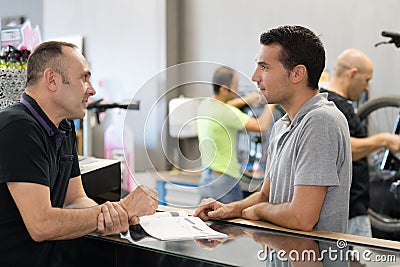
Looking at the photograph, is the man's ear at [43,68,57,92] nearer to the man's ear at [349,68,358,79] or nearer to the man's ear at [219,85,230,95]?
the man's ear at [219,85,230,95]

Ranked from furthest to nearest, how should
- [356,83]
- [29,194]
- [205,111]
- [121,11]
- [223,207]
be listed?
[121,11] < [356,83] < [205,111] < [223,207] < [29,194]

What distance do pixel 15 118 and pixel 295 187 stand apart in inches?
32.7

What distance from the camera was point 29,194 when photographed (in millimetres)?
1619

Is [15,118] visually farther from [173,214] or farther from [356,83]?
[356,83]

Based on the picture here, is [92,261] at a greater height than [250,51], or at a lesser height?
lesser

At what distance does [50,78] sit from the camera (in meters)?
1.83

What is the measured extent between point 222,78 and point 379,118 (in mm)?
2122

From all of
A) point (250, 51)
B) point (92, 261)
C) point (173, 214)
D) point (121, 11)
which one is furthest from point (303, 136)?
point (121, 11)

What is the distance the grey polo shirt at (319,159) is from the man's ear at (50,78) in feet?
2.40

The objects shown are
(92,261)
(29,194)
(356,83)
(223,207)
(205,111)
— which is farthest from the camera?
(356,83)

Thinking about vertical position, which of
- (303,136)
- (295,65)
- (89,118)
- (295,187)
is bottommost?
(89,118)

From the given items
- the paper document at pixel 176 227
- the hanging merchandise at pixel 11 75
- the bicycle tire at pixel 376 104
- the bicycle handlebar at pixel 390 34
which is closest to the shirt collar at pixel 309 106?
the paper document at pixel 176 227

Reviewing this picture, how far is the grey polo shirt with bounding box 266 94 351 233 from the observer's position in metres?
1.72

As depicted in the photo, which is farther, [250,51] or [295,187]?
[250,51]
